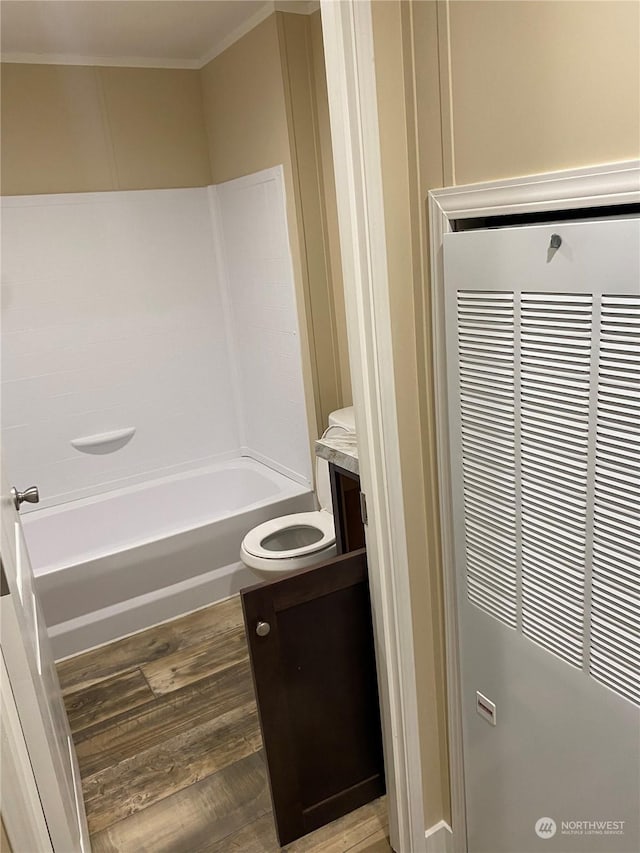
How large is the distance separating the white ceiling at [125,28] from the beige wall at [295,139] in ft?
0.23

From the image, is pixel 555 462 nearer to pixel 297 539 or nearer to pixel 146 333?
pixel 297 539

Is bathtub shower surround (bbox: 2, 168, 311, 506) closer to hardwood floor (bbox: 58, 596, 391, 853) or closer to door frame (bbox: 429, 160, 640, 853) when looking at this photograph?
hardwood floor (bbox: 58, 596, 391, 853)

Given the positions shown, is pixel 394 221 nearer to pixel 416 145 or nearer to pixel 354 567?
pixel 416 145

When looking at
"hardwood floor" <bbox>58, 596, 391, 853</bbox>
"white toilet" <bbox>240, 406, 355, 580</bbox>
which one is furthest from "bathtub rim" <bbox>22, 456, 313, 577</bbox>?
"hardwood floor" <bbox>58, 596, 391, 853</bbox>

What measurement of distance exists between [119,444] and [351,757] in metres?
2.18

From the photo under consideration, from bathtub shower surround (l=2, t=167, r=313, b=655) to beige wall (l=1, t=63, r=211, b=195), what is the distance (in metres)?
0.09

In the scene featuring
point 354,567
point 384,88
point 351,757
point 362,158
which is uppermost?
point 384,88

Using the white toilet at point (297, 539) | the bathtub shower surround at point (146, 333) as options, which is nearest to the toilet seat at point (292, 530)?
the white toilet at point (297, 539)

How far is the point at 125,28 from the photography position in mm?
2836

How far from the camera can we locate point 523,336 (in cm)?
121

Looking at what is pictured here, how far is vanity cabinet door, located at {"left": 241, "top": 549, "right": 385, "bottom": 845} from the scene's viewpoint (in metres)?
1.70

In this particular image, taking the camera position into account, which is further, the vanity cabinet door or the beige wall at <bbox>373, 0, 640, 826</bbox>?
the vanity cabinet door

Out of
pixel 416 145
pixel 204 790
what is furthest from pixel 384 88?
pixel 204 790

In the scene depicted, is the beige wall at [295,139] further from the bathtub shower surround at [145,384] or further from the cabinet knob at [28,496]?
the cabinet knob at [28,496]
